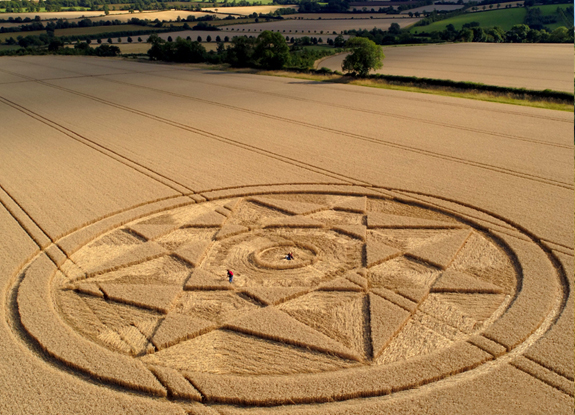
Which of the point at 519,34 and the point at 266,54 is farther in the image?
the point at 519,34

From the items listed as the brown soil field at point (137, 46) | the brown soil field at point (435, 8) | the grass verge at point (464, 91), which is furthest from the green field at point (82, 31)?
the brown soil field at point (435, 8)

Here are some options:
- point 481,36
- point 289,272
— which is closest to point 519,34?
point 481,36

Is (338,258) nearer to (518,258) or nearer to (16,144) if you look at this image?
(518,258)

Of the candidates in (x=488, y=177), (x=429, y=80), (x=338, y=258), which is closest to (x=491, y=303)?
(x=338, y=258)

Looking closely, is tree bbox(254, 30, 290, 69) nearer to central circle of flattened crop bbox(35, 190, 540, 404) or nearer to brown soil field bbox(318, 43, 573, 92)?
brown soil field bbox(318, 43, 573, 92)

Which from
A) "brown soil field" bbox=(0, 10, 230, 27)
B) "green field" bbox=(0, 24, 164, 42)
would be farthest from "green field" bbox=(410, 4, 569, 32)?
"brown soil field" bbox=(0, 10, 230, 27)

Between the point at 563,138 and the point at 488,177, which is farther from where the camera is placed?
the point at 563,138

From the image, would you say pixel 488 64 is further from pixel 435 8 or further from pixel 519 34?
pixel 435 8
